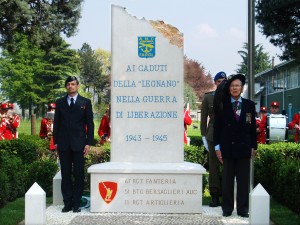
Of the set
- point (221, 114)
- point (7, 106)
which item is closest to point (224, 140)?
point (221, 114)

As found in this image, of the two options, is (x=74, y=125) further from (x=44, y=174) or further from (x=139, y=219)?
(x=44, y=174)

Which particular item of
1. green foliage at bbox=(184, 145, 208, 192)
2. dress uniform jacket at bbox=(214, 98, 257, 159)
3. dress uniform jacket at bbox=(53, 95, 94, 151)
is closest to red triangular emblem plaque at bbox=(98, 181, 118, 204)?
dress uniform jacket at bbox=(53, 95, 94, 151)

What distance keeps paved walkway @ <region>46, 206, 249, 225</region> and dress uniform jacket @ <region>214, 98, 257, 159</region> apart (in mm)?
905

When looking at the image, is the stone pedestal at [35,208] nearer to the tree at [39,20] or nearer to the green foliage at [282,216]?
the green foliage at [282,216]

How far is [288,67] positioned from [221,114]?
5313cm

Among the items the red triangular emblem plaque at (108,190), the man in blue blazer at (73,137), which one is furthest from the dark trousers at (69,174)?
the red triangular emblem plaque at (108,190)

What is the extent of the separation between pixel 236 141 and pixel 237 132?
130mm

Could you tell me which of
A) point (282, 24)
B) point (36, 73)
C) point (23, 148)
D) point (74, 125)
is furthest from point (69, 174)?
point (36, 73)

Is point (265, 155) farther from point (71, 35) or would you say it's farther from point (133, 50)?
point (71, 35)

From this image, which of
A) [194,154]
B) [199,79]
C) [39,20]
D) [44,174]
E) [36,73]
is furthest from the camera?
[199,79]

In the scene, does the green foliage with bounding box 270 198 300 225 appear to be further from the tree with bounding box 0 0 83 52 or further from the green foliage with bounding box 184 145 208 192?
the tree with bounding box 0 0 83 52

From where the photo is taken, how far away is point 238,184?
8.27 m

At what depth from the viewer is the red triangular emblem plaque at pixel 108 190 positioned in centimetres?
853

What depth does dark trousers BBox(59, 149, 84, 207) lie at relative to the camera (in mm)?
8633
